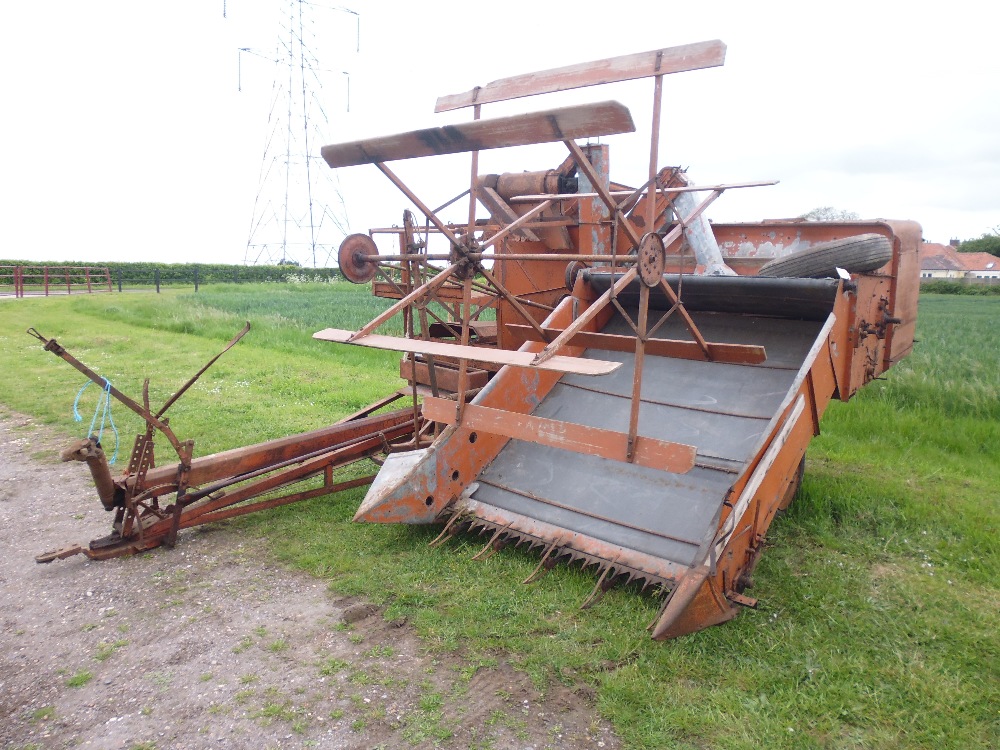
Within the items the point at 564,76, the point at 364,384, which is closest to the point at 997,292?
the point at 364,384

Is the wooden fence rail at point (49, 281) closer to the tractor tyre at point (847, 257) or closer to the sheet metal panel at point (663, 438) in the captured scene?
the sheet metal panel at point (663, 438)

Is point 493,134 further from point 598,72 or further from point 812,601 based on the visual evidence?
point 812,601

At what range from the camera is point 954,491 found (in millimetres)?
4754

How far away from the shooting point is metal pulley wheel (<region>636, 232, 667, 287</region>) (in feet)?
9.63

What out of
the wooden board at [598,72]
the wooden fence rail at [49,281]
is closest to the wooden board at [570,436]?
the wooden board at [598,72]

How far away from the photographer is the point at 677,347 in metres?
4.20

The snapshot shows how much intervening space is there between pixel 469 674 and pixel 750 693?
109 cm

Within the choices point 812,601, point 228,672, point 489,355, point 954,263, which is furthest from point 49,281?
point 954,263

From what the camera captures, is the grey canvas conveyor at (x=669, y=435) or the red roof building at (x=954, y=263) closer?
the grey canvas conveyor at (x=669, y=435)

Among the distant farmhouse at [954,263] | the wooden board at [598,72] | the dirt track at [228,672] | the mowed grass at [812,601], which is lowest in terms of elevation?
the dirt track at [228,672]

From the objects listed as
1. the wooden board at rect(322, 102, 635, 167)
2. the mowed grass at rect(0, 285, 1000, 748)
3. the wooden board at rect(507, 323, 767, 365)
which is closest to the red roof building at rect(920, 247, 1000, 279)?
the mowed grass at rect(0, 285, 1000, 748)

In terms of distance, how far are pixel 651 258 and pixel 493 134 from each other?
85cm

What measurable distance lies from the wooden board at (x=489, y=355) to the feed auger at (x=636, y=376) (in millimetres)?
17

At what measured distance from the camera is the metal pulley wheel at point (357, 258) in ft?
14.8
